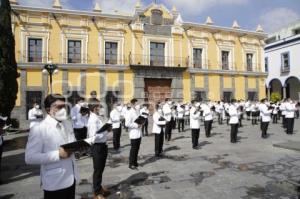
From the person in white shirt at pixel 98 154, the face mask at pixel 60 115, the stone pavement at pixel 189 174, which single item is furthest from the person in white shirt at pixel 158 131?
the face mask at pixel 60 115

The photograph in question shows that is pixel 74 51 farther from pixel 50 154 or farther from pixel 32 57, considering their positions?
pixel 50 154

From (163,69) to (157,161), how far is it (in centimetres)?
1733

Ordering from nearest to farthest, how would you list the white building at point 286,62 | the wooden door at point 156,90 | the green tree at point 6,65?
the green tree at point 6,65 → the wooden door at point 156,90 → the white building at point 286,62

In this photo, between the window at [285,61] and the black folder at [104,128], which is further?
the window at [285,61]

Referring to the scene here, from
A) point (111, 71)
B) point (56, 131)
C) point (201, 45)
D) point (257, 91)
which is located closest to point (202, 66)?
point (201, 45)

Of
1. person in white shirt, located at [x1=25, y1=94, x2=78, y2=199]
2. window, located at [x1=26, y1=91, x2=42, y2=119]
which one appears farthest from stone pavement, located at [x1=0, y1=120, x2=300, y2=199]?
window, located at [x1=26, y1=91, x2=42, y2=119]

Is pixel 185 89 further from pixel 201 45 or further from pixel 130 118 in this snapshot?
pixel 130 118

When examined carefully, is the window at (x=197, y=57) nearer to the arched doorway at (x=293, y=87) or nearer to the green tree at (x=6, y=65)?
the arched doorway at (x=293, y=87)

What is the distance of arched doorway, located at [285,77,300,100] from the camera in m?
32.7

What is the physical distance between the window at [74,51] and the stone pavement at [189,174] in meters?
13.9

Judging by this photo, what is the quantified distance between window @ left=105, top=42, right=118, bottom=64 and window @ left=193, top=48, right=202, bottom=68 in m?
7.54

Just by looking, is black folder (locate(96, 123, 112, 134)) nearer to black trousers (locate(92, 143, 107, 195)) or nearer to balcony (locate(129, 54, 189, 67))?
black trousers (locate(92, 143, 107, 195))

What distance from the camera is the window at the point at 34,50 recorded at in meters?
21.8

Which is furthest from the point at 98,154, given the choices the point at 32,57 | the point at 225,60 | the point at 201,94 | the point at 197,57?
the point at 225,60
